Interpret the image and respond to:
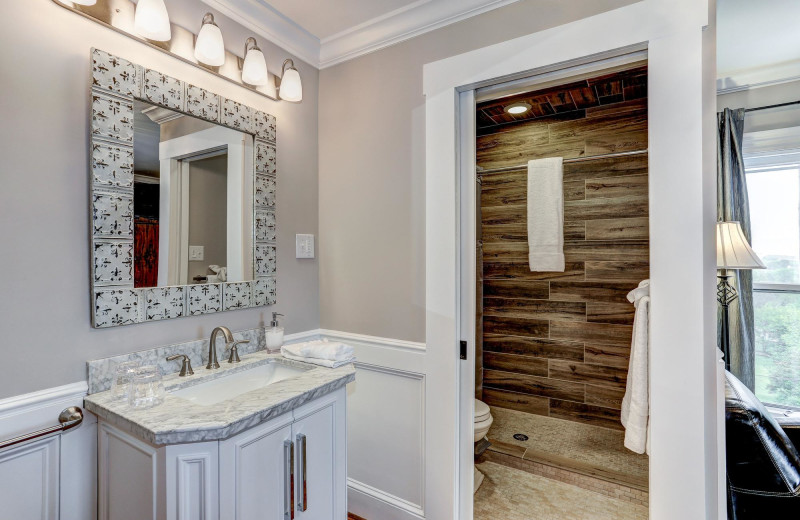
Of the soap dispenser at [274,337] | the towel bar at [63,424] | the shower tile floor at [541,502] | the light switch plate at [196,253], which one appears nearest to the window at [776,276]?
the shower tile floor at [541,502]

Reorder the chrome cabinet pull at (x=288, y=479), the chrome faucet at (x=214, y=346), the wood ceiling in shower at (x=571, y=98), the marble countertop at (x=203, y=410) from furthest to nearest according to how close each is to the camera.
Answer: the wood ceiling in shower at (x=571, y=98) < the chrome faucet at (x=214, y=346) < the chrome cabinet pull at (x=288, y=479) < the marble countertop at (x=203, y=410)

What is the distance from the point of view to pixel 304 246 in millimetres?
1964

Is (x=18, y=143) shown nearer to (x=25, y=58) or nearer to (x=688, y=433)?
(x=25, y=58)

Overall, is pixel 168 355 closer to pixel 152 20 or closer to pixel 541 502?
pixel 152 20

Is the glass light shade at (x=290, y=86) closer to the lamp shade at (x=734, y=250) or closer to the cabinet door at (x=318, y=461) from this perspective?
the cabinet door at (x=318, y=461)

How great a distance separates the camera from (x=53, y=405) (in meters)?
1.13

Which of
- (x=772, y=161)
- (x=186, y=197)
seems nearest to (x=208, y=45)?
(x=186, y=197)

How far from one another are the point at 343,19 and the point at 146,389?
1.72 m

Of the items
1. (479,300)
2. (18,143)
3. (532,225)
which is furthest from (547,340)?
(18,143)

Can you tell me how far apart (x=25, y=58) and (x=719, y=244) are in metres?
3.14

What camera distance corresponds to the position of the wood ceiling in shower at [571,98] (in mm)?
2254

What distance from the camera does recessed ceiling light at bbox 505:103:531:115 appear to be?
261 cm

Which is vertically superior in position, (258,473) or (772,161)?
(772,161)

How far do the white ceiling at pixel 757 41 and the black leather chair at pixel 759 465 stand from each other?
186cm
